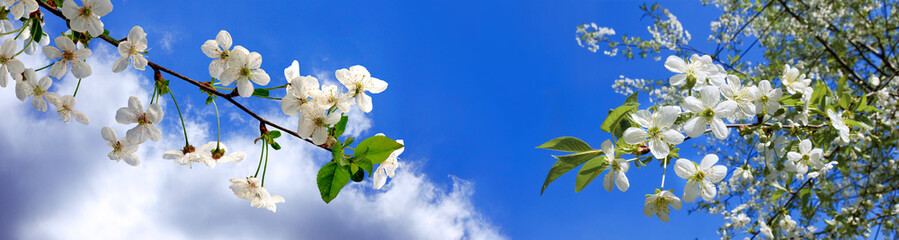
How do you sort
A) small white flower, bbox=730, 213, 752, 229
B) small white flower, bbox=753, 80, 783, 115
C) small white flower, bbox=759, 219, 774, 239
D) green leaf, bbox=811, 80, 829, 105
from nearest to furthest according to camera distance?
small white flower, bbox=753, 80, 783, 115 < green leaf, bbox=811, 80, 829, 105 < small white flower, bbox=759, 219, 774, 239 < small white flower, bbox=730, 213, 752, 229

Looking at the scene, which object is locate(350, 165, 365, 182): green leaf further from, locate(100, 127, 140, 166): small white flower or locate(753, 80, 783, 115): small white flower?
locate(753, 80, 783, 115): small white flower

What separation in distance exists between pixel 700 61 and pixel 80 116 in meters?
1.54

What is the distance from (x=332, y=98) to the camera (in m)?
0.90

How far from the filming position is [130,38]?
36.1 inches

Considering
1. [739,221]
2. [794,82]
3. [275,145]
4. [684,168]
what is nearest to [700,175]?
[684,168]

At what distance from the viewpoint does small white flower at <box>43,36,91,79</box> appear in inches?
38.0

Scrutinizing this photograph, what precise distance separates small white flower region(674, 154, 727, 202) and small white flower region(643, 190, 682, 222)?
0.09ft

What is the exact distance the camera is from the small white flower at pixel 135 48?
35.9 inches

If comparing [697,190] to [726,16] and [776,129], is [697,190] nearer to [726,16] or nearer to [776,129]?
[776,129]

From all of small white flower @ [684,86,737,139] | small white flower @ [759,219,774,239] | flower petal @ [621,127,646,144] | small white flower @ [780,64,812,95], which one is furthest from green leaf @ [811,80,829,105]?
small white flower @ [759,219,774,239]

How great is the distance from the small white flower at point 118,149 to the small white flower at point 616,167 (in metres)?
1.05

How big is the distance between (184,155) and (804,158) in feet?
5.40

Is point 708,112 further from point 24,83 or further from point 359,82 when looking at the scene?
point 24,83

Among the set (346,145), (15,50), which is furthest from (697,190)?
(15,50)
